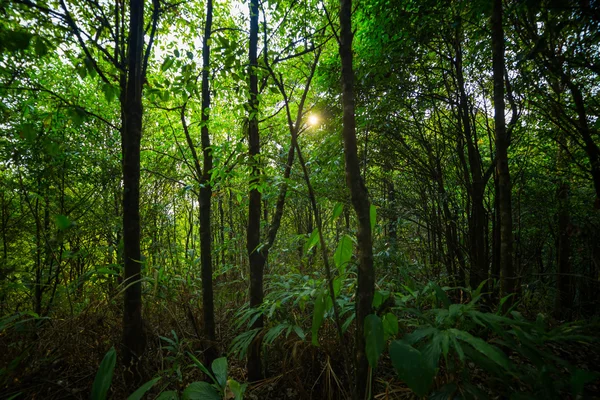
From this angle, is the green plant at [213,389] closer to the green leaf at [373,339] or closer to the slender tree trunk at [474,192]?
the green leaf at [373,339]

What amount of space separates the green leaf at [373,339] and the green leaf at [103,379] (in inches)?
45.6

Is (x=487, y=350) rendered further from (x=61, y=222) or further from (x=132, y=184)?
(x=132, y=184)

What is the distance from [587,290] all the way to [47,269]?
1119 centimetres

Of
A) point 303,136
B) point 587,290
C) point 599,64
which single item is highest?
point 303,136

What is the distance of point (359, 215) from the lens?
4.45ft

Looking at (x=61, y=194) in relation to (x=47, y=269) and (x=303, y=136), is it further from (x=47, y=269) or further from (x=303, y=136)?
(x=303, y=136)

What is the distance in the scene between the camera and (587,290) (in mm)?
6074

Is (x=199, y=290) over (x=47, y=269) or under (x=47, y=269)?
under

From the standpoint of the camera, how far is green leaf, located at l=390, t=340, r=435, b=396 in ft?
3.11

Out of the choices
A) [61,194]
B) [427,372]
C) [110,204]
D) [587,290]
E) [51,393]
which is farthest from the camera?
[587,290]

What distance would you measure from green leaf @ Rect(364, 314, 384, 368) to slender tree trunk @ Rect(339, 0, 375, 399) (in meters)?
0.18

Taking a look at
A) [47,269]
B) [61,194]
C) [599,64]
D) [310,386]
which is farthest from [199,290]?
[599,64]

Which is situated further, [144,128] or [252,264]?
[144,128]

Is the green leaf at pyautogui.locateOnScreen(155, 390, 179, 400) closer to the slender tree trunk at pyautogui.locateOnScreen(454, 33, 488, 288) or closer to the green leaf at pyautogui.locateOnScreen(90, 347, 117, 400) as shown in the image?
the green leaf at pyautogui.locateOnScreen(90, 347, 117, 400)
